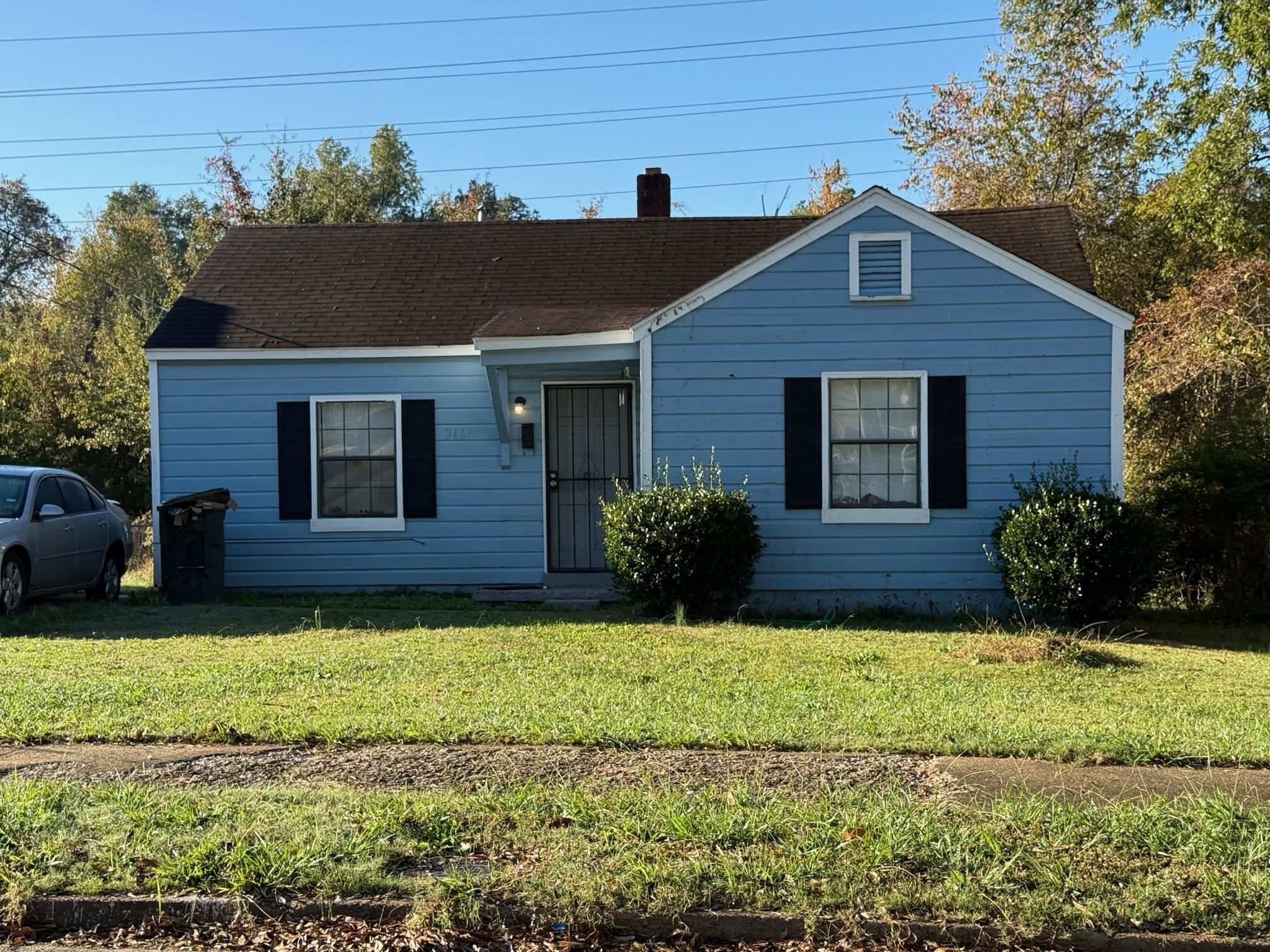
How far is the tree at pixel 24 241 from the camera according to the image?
151 feet

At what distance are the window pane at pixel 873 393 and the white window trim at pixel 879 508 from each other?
0.08 meters

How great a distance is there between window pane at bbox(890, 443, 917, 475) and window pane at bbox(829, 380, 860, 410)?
1.99 ft

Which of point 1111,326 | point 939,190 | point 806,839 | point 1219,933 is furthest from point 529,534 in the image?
point 939,190

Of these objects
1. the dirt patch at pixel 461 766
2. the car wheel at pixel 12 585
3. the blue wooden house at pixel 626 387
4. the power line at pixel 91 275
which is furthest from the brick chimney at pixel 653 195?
the power line at pixel 91 275

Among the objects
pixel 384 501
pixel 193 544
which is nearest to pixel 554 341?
pixel 384 501

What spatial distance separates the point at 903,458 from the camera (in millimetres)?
12328

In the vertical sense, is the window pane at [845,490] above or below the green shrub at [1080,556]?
above

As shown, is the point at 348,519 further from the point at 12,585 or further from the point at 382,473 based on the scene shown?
the point at 12,585

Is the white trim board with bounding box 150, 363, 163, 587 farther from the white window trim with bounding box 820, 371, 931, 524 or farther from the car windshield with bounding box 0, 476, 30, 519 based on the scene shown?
the white window trim with bounding box 820, 371, 931, 524

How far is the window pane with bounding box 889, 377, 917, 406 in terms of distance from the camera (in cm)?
1232

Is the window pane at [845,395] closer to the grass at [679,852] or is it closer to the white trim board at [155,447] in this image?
the grass at [679,852]

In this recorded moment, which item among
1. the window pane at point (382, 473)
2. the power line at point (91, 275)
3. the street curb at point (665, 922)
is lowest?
the street curb at point (665, 922)

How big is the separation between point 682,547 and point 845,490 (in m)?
2.16

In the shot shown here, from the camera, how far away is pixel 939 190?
87.2 feet
